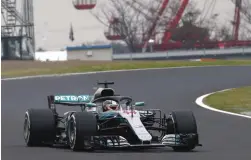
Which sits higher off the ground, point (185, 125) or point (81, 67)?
point (185, 125)

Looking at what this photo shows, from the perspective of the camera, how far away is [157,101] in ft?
91.6

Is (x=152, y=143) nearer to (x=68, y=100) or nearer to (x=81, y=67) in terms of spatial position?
(x=68, y=100)

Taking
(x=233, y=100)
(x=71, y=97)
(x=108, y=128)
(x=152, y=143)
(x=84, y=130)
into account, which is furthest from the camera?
(x=233, y=100)

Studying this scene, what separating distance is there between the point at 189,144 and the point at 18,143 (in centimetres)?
376

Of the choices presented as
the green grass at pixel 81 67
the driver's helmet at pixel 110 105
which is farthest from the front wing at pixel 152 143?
the green grass at pixel 81 67

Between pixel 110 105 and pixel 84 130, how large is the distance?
1.55 meters

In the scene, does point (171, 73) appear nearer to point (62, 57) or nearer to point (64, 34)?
point (62, 57)

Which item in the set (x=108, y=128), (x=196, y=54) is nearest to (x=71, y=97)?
(x=108, y=128)

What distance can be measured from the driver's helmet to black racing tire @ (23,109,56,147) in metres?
0.94

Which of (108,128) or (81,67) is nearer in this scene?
(108,128)

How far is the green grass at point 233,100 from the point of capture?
23834 millimetres

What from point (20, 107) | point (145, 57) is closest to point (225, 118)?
point (20, 107)

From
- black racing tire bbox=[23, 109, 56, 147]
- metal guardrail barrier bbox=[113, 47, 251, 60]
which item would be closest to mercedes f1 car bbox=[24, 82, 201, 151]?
black racing tire bbox=[23, 109, 56, 147]

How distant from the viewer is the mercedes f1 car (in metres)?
13.2
